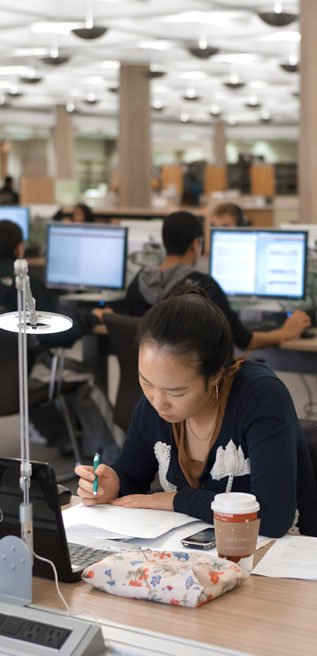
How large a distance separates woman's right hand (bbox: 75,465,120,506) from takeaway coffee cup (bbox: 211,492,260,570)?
0.47m

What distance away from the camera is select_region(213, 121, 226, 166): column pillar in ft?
92.4

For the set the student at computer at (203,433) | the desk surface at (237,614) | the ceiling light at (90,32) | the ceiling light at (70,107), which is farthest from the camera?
the ceiling light at (70,107)

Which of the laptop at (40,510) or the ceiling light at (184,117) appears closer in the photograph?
the laptop at (40,510)

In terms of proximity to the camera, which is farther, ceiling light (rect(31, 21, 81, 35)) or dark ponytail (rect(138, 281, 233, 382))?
ceiling light (rect(31, 21, 81, 35))

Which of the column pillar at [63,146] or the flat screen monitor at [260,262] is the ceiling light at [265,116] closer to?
the column pillar at [63,146]

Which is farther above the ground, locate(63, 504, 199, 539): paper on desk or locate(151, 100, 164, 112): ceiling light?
locate(151, 100, 164, 112): ceiling light

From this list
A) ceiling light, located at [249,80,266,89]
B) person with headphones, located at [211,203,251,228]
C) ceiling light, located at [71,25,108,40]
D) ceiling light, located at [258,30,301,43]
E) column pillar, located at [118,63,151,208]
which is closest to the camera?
person with headphones, located at [211,203,251,228]

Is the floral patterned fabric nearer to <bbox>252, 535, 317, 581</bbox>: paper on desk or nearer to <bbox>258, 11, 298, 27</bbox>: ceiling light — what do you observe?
<bbox>252, 535, 317, 581</bbox>: paper on desk

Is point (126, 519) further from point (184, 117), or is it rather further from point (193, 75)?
point (184, 117)

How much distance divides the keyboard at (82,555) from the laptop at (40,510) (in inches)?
2.2

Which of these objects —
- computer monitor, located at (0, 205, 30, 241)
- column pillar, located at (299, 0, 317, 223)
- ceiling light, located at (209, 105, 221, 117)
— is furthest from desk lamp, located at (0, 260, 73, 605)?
ceiling light, located at (209, 105, 221, 117)

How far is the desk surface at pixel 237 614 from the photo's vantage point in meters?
1.54

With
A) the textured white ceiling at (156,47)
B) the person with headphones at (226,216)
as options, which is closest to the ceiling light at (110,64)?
the textured white ceiling at (156,47)

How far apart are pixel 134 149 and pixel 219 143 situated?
14.4 metres
